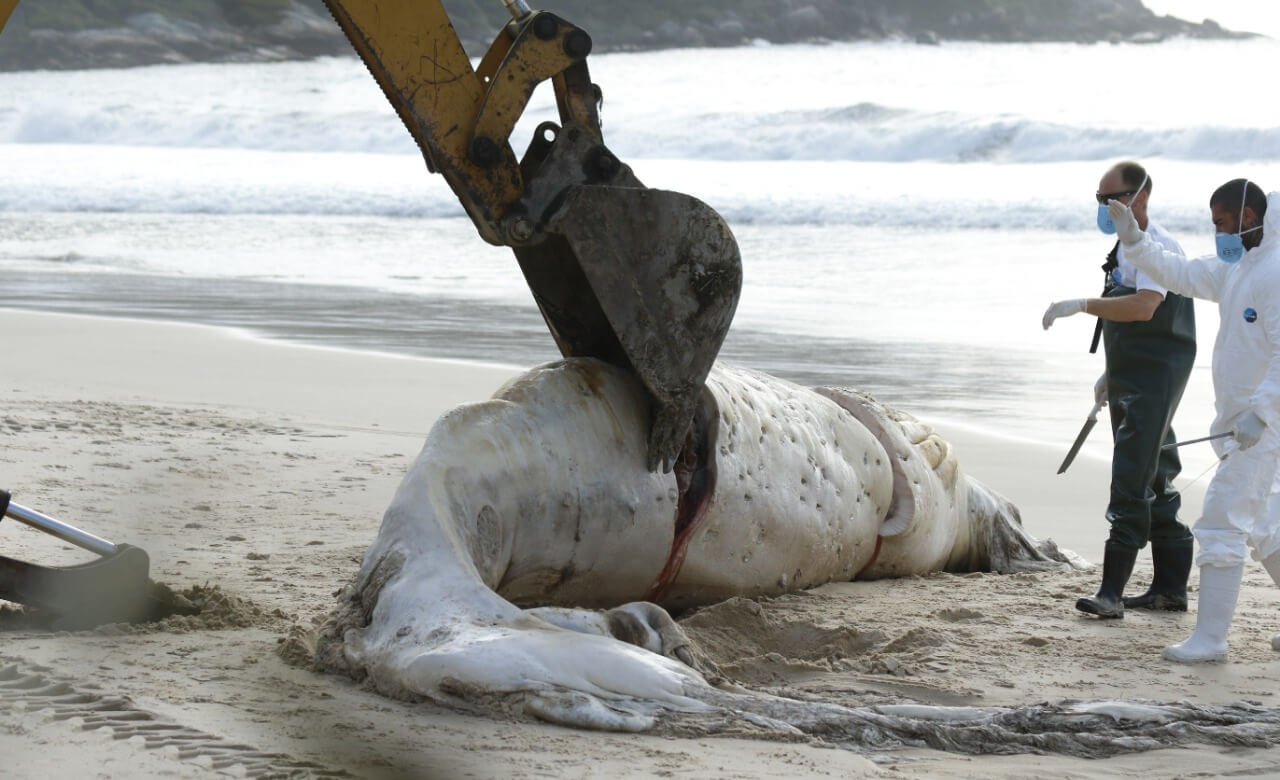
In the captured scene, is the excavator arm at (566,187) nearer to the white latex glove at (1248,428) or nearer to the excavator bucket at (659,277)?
the excavator bucket at (659,277)

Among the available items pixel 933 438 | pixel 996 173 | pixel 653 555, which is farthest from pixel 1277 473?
pixel 996 173

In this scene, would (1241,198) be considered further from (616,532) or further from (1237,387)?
(616,532)

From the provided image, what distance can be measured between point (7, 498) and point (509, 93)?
1.90m

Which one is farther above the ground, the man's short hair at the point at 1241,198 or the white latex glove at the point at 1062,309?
the man's short hair at the point at 1241,198

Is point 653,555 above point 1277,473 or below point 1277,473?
below

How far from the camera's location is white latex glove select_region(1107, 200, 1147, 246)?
5855mm

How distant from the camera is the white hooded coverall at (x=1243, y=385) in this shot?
5.53 m

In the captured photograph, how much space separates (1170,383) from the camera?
6.25 meters

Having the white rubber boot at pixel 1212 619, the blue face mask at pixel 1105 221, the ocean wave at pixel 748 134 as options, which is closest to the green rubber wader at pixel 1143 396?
the blue face mask at pixel 1105 221

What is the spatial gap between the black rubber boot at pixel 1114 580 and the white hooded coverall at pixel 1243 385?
528 mm

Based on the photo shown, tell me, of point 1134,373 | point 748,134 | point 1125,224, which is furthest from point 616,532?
point 748,134

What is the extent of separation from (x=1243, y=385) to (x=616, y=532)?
91.5 inches

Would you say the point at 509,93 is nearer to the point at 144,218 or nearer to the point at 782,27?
the point at 144,218

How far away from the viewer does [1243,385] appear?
5664mm
